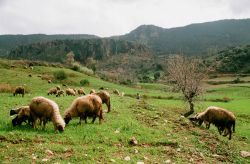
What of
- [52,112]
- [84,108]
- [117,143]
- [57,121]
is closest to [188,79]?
[84,108]

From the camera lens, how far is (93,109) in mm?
21391

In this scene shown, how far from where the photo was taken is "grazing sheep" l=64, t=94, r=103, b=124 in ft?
68.1

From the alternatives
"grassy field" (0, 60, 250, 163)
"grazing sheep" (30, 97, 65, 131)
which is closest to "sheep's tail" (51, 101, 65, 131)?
"grazing sheep" (30, 97, 65, 131)

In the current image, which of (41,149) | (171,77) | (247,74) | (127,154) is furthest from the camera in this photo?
(247,74)

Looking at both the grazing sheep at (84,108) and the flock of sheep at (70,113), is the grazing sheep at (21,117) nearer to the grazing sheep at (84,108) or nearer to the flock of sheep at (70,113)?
the flock of sheep at (70,113)

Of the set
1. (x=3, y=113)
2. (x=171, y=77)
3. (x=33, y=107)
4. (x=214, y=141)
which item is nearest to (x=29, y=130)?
(x=33, y=107)

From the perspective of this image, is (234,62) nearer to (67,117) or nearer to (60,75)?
(60,75)

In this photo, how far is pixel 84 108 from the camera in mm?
21125

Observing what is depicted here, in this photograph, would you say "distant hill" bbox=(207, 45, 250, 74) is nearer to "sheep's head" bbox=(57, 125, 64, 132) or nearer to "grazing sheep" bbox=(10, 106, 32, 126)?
"grazing sheep" bbox=(10, 106, 32, 126)

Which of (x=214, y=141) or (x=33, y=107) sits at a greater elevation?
(x=33, y=107)

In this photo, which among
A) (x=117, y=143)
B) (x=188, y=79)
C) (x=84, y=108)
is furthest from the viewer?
(x=188, y=79)

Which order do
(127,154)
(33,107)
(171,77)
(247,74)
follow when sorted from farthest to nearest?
1. (247,74)
2. (171,77)
3. (33,107)
4. (127,154)

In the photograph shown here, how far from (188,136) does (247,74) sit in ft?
396

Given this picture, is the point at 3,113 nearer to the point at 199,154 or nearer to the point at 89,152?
the point at 89,152
